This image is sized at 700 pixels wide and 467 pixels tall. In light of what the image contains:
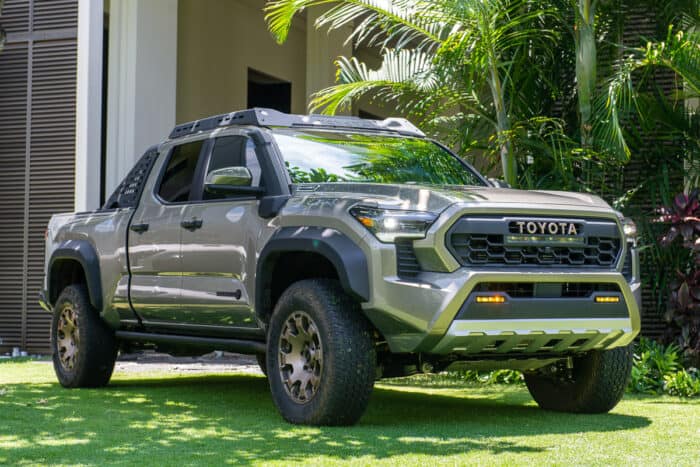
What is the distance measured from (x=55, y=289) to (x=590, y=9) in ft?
16.1

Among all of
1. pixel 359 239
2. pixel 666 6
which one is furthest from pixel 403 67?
pixel 359 239

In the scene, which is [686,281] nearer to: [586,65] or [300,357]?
[586,65]

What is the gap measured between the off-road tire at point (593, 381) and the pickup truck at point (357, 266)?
0.04 ft

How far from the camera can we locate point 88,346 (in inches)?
321

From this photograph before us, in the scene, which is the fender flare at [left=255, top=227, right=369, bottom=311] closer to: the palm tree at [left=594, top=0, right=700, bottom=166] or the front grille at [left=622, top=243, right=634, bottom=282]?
the front grille at [left=622, top=243, right=634, bottom=282]

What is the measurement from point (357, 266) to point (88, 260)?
3061 millimetres

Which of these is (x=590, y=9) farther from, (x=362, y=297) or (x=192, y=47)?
(x=192, y=47)

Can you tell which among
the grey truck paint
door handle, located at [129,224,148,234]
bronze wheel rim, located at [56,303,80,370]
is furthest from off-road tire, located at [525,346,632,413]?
bronze wheel rim, located at [56,303,80,370]

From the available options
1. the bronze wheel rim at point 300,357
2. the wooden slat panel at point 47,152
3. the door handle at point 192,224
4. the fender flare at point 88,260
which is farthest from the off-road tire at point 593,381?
the wooden slat panel at point 47,152

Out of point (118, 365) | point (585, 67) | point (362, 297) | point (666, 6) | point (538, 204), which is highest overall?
point (666, 6)

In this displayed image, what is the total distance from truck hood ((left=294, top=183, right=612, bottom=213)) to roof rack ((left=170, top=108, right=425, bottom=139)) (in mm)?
801

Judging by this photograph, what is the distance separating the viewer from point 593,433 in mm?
5984

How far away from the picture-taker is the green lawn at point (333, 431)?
5.10 metres

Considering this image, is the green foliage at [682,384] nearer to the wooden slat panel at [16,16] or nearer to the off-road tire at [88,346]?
the off-road tire at [88,346]
